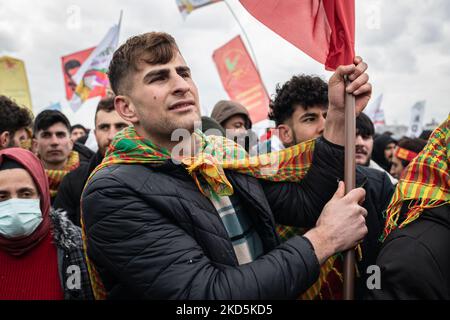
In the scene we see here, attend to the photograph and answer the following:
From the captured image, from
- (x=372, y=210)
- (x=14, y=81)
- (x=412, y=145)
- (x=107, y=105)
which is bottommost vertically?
(x=372, y=210)

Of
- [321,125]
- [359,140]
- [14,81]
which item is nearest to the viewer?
[321,125]

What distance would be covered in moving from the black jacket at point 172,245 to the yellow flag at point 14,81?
19.8 feet

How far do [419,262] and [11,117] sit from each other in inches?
116

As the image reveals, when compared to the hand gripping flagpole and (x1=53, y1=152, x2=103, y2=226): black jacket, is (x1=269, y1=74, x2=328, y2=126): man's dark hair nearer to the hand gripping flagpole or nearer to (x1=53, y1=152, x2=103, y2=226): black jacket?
the hand gripping flagpole

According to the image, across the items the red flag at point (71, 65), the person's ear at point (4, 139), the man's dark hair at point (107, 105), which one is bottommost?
the person's ear at point (4, 139)

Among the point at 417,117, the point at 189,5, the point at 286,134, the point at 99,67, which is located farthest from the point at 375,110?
the point at 286,134

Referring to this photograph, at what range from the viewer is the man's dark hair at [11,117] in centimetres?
315

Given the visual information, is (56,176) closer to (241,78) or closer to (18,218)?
(18,218)

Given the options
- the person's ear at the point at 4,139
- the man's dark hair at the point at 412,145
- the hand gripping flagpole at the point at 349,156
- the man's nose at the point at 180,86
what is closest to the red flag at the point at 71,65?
the person's ear at the point at 4,139

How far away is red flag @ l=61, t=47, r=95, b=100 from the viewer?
8.21 metres

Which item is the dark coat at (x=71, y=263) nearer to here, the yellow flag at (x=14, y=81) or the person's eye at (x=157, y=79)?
the person's eye at (x=157, y=79)

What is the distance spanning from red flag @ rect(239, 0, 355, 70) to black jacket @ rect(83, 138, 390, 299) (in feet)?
2.12

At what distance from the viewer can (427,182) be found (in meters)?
1.50

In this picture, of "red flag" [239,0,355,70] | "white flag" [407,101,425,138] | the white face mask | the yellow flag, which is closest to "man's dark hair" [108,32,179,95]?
"red flag" [239,0,355,70]
